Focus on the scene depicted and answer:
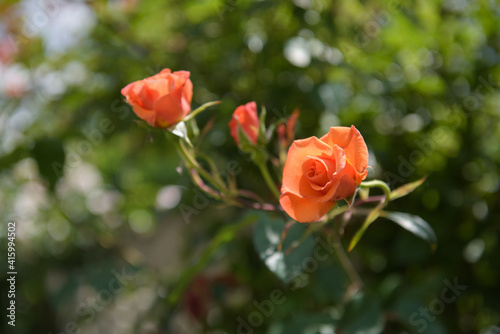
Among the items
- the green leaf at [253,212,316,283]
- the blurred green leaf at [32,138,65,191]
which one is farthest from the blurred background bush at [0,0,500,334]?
the green leaf at [253,212,316,283]

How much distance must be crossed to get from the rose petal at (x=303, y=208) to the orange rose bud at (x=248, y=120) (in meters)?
0.15

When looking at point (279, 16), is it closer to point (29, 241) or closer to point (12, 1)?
point (12, 1)

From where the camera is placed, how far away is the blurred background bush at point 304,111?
964 millimetres

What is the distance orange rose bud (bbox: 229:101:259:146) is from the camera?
0.56m

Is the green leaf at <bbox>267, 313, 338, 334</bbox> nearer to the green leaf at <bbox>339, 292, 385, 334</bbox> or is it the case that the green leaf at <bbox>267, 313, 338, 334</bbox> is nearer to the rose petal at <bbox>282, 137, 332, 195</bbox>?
the green leaf at <bbox>339, 292, 385, 334</bbox>

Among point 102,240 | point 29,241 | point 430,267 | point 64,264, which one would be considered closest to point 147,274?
point 102,240

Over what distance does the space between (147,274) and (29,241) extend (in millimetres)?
1258

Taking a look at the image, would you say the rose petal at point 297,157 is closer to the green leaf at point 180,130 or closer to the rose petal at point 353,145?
the rose petal at point 353,145

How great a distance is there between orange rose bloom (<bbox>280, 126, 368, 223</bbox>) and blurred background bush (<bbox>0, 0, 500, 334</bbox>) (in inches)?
16.9

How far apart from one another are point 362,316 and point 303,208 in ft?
1.06

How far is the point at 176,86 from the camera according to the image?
1.74ft

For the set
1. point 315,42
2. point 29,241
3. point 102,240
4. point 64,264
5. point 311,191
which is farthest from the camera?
point 29,241

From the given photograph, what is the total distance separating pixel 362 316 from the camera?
69cm

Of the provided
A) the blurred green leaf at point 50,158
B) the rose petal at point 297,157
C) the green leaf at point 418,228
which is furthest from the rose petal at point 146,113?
the blurred green leaf at point 50,158
